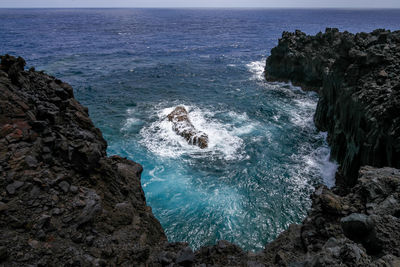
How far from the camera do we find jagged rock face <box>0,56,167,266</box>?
740 cm

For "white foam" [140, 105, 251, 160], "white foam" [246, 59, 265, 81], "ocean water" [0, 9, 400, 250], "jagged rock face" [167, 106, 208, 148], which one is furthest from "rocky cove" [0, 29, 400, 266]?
"white foam" [246, 59, 265, 81]

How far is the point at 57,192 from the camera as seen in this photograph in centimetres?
878

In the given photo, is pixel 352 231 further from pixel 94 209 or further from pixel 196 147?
pixel 196 147

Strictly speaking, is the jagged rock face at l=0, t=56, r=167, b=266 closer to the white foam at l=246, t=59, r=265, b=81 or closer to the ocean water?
the ocean water

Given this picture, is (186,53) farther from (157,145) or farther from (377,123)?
(377,123)

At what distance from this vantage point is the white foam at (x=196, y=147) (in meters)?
27.1

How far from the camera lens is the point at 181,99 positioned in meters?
42.2

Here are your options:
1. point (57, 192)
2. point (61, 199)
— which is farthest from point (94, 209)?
point (57, 192)

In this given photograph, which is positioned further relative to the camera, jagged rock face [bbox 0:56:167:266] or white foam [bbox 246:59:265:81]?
white foam [bbox 246:59:265:81]

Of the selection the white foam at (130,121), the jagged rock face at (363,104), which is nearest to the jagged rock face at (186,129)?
the white foam at (130,121)

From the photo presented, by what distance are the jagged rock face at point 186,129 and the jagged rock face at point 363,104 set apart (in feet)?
47.7

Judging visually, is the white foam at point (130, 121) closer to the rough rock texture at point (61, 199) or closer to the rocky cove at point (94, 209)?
the rocky cove at point (94, 209)

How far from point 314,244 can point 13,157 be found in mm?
12180

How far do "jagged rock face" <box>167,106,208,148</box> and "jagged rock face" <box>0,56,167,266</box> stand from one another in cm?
1606
